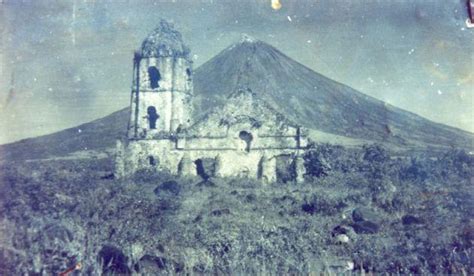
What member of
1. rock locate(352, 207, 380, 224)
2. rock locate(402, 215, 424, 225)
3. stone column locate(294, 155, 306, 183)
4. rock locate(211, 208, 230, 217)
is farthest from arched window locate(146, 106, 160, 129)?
rock locate(402, 215, 424, 225)

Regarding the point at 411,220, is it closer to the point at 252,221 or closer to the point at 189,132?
the point at 252,221

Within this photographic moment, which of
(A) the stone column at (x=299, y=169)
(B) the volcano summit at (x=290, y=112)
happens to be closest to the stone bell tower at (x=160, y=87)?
(A) the stone column at (x=299, y=169)

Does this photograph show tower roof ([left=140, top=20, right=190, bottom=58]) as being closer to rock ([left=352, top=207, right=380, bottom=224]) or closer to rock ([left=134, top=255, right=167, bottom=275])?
rock ([left=352, top=207, right=380, bottom=224])

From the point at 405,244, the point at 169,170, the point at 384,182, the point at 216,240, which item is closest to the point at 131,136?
the point at 169,170

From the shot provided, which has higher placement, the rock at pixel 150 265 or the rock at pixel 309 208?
the rock at pixel 309 208

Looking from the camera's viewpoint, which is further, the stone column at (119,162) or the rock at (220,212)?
the stone column at (119,162)

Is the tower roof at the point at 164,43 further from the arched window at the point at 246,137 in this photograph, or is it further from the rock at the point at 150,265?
the rock at the point at 150,265

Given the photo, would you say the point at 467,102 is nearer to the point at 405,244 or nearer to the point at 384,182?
the point at 405,244

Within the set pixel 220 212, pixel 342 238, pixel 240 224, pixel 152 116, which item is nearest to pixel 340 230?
pixel 342 238
